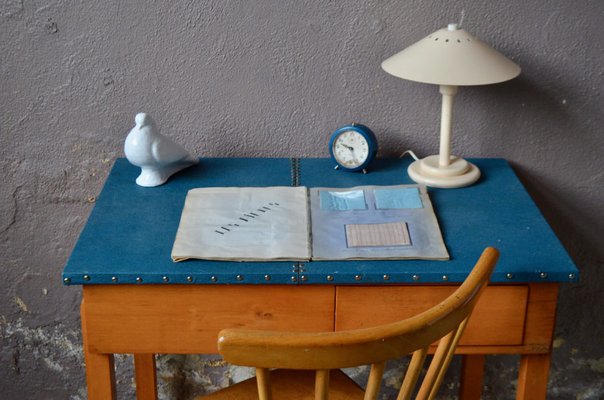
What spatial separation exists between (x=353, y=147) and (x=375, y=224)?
0.94 feet

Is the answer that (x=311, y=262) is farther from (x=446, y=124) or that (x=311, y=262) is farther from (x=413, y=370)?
(x=446, y=124)

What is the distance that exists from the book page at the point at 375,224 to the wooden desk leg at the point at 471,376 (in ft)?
1.92

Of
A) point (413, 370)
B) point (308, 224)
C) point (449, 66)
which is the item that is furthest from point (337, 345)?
point (449, 66)

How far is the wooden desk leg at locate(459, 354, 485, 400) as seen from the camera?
2.12m

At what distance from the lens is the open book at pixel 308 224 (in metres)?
1.54

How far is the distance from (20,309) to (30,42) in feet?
2.38

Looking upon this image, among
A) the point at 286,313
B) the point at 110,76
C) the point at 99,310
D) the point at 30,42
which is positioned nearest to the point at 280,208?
the point at 286,313

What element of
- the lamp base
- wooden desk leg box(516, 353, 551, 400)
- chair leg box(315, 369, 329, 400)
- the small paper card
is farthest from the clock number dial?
chair leg box(315, 369, 329, 400)

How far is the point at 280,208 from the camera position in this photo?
5.58 feet

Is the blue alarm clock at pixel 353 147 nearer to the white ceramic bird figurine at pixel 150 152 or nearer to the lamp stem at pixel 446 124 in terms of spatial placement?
the lamp stem at pixel 446 124

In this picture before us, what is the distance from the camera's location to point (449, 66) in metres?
1.69

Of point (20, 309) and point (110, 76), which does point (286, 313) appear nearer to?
point (110, 76)

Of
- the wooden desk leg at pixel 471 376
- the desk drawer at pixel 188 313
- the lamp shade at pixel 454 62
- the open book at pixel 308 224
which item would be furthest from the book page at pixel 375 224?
the wooden desk leg at pixel 471 376

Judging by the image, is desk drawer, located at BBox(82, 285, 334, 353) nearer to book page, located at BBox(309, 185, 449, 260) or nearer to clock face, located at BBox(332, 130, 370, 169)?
book page, located at BBox(309, 185, 449, 260)
